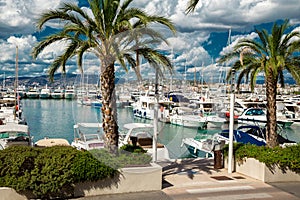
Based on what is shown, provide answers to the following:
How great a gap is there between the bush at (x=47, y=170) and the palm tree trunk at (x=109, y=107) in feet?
4.40

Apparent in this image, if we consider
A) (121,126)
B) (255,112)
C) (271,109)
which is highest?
(271,109)

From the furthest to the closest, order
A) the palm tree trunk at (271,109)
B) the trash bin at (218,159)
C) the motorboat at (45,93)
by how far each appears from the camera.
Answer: the motorboat at (45,93)
the palm tree trunk at (271,109)
the trash bin at (218,159)

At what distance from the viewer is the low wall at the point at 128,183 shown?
400 inches

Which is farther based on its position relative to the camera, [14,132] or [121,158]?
[14,132]

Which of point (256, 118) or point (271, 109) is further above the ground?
point (271, 109)

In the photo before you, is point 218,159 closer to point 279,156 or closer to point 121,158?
point 279,156

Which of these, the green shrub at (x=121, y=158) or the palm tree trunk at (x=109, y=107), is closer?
the green shrub at (x=121, y=158)

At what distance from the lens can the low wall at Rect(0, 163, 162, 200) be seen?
10.2 meters

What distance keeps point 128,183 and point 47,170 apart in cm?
233

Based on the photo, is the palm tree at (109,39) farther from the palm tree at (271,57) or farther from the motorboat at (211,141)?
the motorboat at (211,141)

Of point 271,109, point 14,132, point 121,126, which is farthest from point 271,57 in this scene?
point 14,132

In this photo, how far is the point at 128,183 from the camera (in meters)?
10.6

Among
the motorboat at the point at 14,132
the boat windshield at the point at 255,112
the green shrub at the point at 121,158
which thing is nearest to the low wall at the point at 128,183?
the green shrub at the point at 121,158

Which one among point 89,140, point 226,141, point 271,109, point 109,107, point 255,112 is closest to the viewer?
point 109,107
